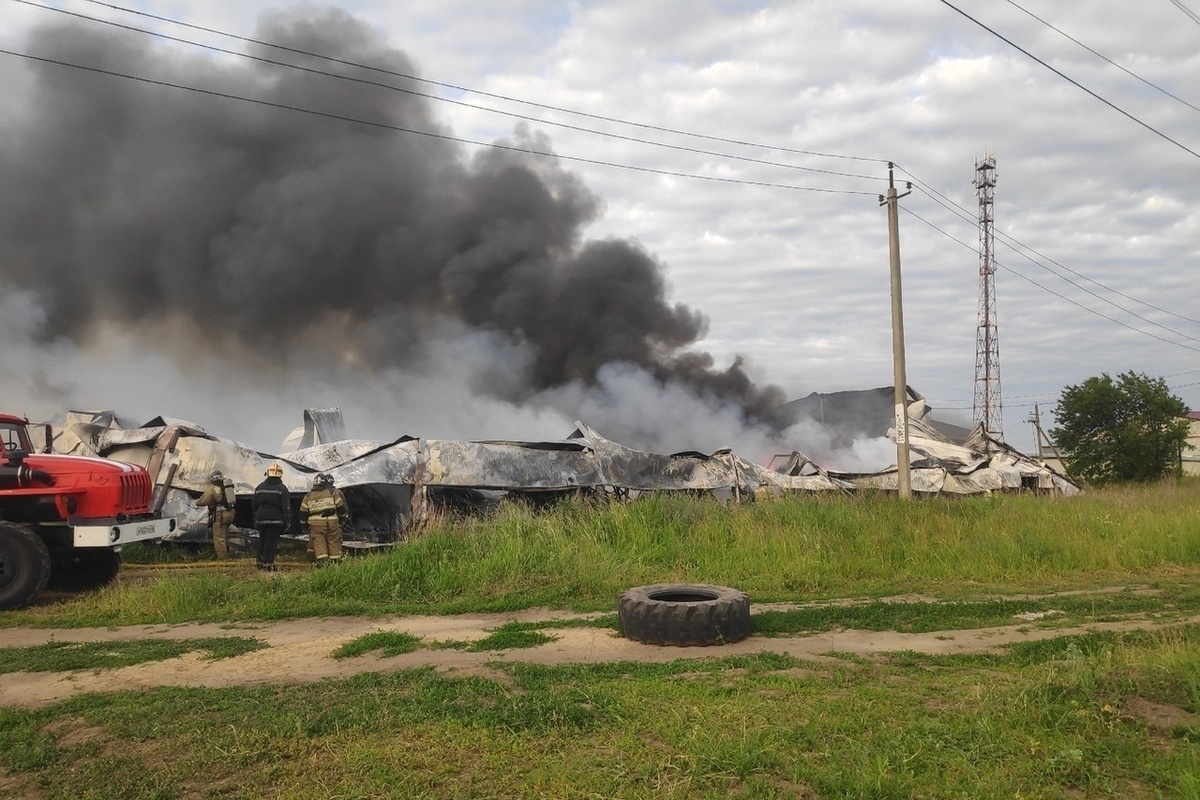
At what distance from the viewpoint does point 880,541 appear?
36.7 feet

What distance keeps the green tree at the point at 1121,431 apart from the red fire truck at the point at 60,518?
28864 mm

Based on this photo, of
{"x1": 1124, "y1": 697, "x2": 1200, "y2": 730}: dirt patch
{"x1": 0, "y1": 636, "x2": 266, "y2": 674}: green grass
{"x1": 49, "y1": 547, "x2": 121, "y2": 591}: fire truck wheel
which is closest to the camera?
{"x1": 1124, "y1": 697, "x2": 1200, "y2": 730}: dirt patch

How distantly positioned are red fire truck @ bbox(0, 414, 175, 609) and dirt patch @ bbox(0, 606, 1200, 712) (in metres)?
1.35

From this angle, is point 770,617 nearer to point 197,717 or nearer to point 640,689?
point 640,689

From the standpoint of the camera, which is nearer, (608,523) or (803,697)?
(803,697)

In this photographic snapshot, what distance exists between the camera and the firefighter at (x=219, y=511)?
1319cm

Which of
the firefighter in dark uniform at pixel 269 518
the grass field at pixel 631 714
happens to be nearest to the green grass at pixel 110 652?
the grass field at pixel 631 714

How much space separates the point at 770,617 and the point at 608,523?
369 centimetres

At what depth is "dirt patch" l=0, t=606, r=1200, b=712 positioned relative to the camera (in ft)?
20.2

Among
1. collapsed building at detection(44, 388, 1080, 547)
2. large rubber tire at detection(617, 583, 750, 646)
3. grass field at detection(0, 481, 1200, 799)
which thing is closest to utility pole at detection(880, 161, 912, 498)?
collapsed building at detection(44, 388, 1080, 547)

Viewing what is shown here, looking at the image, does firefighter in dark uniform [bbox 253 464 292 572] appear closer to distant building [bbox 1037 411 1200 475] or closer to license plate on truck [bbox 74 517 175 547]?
license plate on truck [bbox 74 517 175 547]

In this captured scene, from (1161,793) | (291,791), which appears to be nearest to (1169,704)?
(1161,793)

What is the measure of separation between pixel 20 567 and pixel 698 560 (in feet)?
24.8

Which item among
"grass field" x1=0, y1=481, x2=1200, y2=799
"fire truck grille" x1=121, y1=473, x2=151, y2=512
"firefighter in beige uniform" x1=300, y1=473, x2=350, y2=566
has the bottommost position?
"grass field" x1=0, y1=481, x2=1200, y2=799
